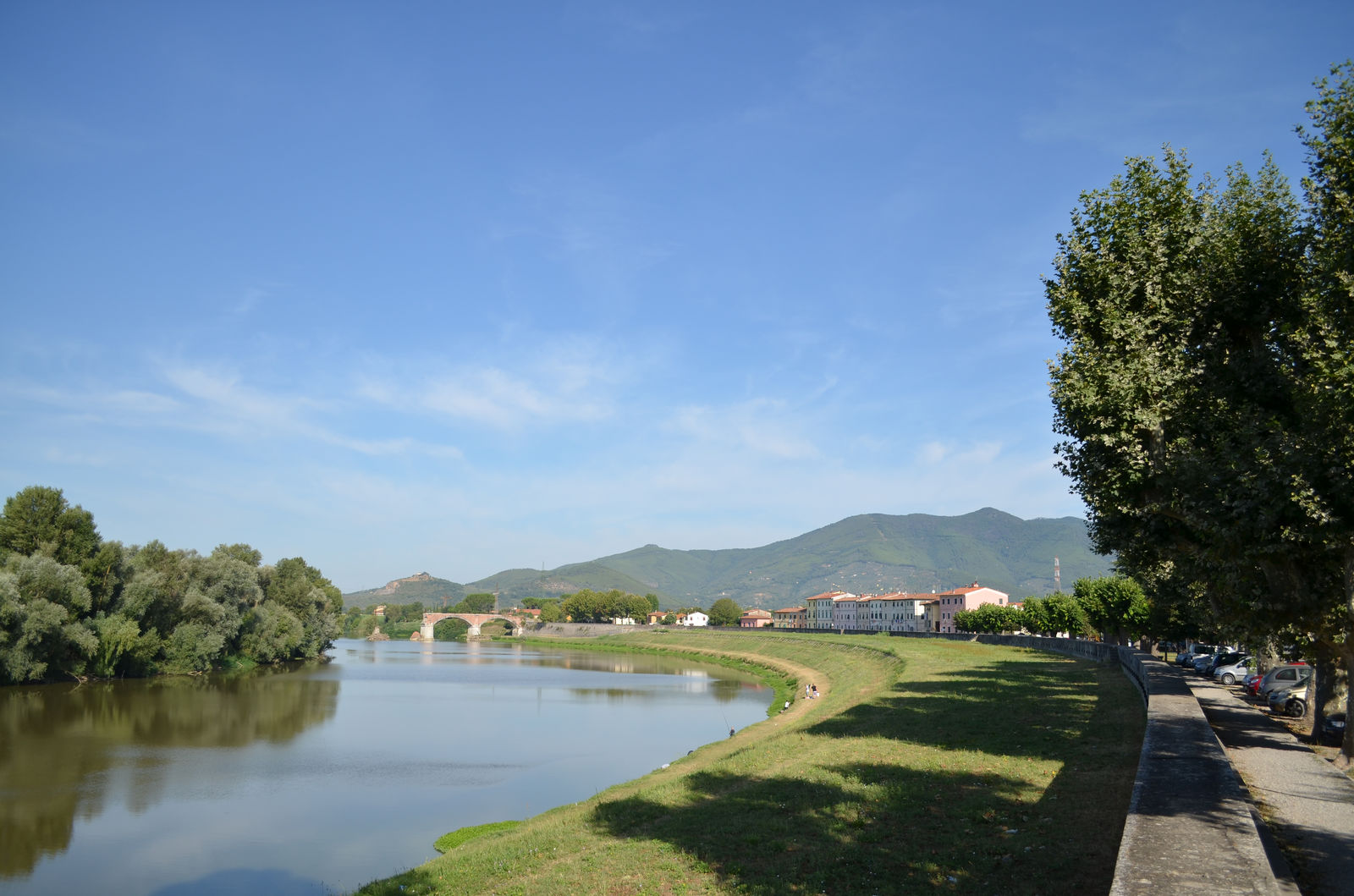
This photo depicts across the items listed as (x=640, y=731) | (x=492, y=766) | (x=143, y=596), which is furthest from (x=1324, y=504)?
(x=143, y=596)

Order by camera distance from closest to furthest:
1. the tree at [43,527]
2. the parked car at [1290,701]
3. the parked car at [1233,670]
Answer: the parked car at [1290,701]
the parked car at [1233,670]
the tree at [43,527]

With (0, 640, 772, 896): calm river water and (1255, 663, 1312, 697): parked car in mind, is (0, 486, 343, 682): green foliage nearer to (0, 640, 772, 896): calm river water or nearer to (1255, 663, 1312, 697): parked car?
(0, 640, 772, 896): calm river water

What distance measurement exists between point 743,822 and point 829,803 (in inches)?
73.3

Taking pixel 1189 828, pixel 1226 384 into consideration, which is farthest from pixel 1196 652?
pixel 1189 828

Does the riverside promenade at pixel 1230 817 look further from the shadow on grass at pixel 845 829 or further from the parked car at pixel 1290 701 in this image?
the parked car at pixel 1290 701

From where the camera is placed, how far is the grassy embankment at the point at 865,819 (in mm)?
12664

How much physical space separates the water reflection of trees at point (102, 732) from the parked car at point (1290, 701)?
3972cm

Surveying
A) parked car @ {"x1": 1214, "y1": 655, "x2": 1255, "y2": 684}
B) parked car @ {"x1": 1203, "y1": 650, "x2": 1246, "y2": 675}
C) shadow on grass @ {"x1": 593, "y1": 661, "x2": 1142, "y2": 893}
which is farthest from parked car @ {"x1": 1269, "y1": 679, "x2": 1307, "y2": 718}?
parked car @ {"x1": 1203, "y1": 650, "x2": 1246, "y2": 675}

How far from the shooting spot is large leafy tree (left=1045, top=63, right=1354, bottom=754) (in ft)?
57.5

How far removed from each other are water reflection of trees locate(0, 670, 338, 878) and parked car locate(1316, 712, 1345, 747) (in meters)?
34.6

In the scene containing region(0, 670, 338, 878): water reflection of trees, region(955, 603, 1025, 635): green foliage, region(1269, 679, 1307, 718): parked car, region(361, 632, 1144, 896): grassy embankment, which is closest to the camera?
region(361, 632, 1144, 896): grassy embankment

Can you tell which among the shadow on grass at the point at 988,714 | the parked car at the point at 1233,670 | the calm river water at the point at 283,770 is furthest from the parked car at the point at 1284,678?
the calm river water at the point at 283,770

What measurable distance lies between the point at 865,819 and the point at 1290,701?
2461 cm

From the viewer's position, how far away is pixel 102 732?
143ft
